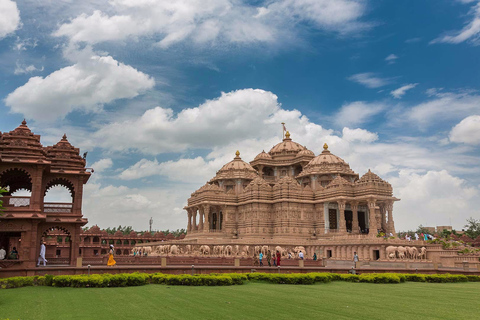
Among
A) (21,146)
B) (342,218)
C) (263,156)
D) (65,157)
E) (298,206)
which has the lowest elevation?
(342,218)

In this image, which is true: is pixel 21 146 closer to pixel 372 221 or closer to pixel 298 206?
pixel 298 206

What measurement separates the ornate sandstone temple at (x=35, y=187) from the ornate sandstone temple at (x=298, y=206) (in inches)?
866

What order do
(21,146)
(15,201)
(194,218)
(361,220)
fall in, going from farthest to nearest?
(194,218)
(361,220)
(21,146)
(15,201)

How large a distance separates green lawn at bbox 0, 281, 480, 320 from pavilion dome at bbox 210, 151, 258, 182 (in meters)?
40.1

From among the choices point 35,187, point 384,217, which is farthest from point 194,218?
point 35,187

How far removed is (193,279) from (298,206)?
3312 cm

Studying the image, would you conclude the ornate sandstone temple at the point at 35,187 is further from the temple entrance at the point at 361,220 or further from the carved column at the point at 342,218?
the temple entrance at the point at 361,220

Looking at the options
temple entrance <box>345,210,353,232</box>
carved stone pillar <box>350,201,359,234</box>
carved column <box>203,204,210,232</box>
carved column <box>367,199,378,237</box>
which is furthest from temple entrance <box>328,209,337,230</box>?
carved column <box>203,204,210,232</box>

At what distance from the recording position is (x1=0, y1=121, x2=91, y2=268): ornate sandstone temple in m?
25.4

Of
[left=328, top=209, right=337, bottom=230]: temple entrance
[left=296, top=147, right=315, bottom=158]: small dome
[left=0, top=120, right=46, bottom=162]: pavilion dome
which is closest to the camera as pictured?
[left=0, top=120, right=46, bottom=162]: pavilion dome

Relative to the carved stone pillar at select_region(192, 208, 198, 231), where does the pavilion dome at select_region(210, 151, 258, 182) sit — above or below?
above

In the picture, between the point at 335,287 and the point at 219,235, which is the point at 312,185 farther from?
the point at 335,287

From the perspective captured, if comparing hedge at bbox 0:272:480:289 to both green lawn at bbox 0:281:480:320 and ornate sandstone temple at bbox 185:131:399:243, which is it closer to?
green lawn at bbox 0:281:480:320

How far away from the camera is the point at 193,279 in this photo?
20203 mm
